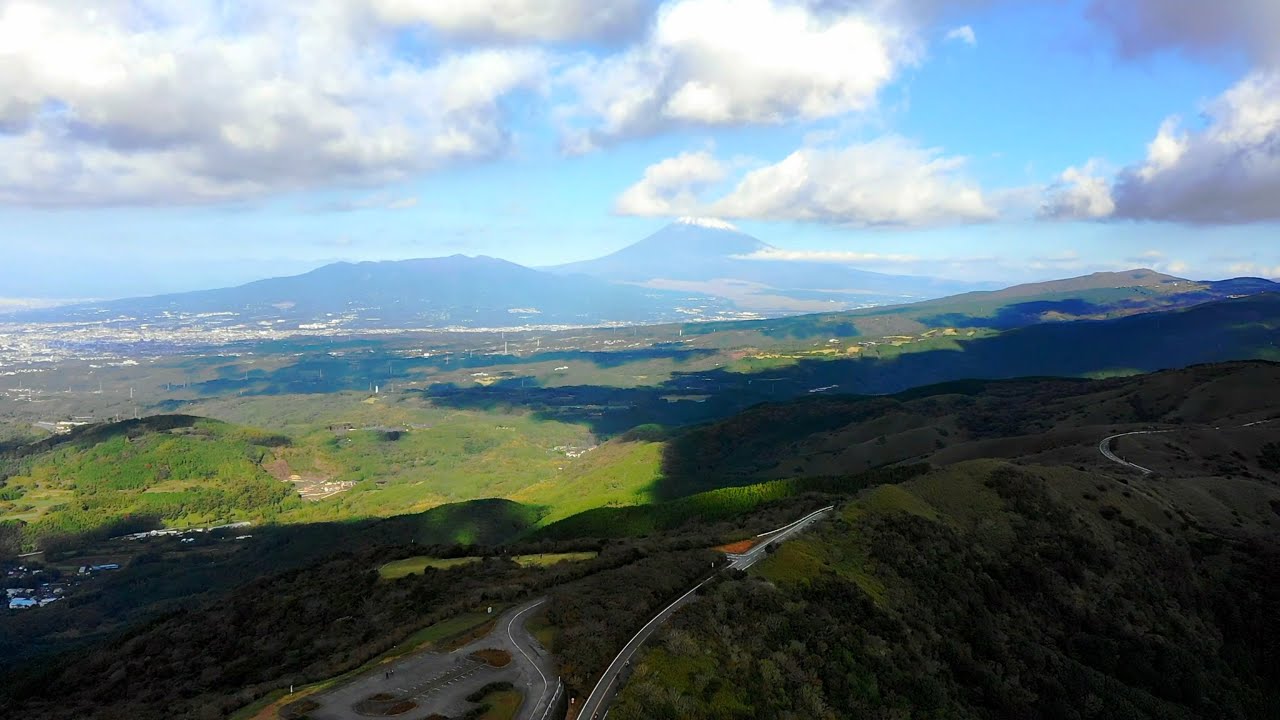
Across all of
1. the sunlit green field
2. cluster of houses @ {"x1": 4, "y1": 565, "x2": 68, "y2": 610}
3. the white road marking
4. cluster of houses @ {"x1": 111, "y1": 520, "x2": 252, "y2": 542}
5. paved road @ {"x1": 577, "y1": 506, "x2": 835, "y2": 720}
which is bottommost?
cluster of houses @ {"x1": 111, "y1": 520, "x2": 252, "y2": 542}

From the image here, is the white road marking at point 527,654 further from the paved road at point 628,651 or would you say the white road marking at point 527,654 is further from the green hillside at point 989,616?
the green hillside at point 989,616

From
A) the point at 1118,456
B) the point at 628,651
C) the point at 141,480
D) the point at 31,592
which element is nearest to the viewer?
the point at 628,651

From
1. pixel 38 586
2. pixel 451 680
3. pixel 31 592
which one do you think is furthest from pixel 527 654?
pixel 38 586

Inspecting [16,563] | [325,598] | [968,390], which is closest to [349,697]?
[325,598]

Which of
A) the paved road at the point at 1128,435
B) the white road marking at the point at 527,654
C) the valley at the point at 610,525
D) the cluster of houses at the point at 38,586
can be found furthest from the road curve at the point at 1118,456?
the cluster of houses at the point at 38,586

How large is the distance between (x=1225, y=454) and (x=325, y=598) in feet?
272

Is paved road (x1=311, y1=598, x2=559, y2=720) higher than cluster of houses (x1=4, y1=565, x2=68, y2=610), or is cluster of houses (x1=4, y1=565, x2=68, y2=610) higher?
paved road (x1=311, y1=598, x2=559, y2=720)

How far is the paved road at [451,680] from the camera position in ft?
82.8

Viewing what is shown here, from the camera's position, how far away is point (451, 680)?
27547 millimetres

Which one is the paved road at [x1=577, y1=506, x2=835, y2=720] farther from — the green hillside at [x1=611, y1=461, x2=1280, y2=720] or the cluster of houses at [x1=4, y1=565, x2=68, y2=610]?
the cluster of houses at [x1=4, y1=565, x2=68, y2=610]

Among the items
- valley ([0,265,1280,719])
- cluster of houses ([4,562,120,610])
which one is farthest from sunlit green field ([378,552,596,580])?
cluster of houses ([4,562,120,610])

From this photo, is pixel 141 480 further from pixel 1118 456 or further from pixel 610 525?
pixel 1118 456

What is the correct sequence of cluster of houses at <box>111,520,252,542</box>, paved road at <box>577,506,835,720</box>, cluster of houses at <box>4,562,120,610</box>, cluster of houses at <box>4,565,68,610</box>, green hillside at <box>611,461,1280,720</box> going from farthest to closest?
cluster of houses at <box>111,520,252,542</box>, cluster of houses at <box>4,562,120,610</box>, cluster of houses at <box>4,565,68,610</box>, green hillside at <box>611,461,1280,720</box>, paved road at <box>577,506,835,720</box>

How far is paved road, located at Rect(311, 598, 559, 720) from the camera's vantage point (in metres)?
25.2
